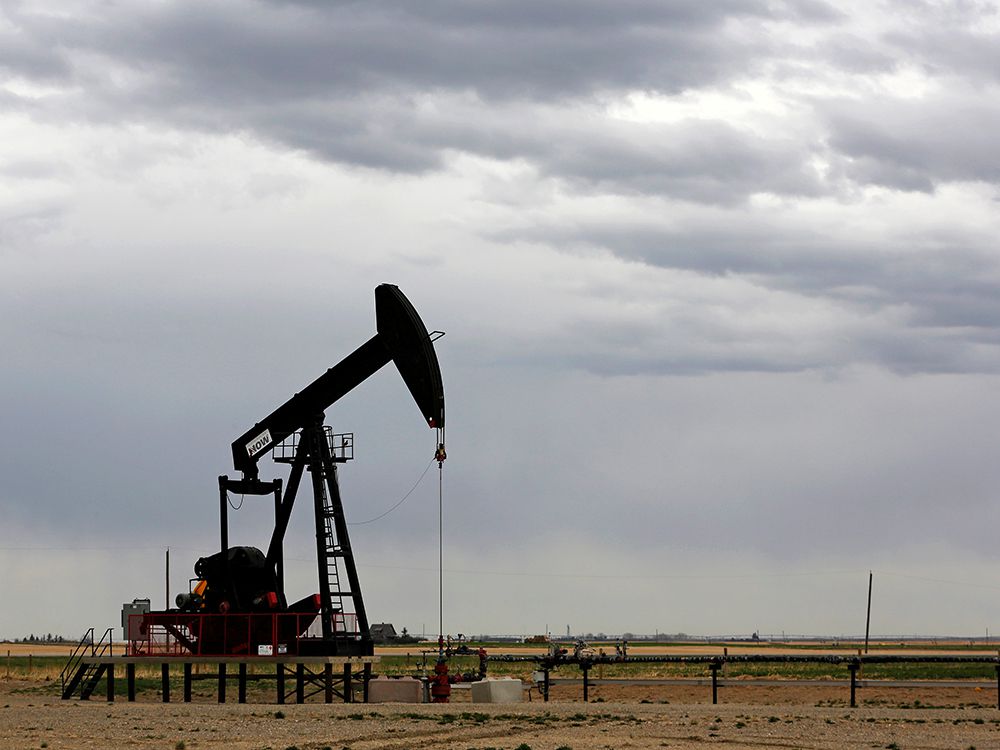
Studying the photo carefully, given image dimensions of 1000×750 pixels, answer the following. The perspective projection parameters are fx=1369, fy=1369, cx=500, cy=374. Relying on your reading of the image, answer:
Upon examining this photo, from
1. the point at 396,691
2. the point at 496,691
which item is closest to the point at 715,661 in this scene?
the point at 496,691

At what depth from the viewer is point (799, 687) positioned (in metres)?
40.5

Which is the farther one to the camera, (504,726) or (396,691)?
(396,691)

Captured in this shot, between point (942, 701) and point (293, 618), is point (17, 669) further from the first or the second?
point (942, 701)

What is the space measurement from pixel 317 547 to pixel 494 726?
11.5 metres

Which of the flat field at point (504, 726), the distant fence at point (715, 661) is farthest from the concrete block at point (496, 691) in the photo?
the distant fence at point (715, 661)

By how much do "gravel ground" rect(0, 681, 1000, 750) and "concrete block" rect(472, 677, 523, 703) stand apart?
4.12 feet

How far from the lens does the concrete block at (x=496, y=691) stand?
32.0m

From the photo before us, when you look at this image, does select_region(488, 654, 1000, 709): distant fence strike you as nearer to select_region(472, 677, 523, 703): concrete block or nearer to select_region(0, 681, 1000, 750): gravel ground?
select_region(472, 677, 523, 703): concrete block

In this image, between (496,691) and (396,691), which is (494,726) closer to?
(496,691)

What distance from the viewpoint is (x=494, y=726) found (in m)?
24.8

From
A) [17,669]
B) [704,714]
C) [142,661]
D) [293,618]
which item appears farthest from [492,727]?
[17,669]

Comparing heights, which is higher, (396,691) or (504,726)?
(504,726)

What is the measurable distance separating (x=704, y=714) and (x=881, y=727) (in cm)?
414

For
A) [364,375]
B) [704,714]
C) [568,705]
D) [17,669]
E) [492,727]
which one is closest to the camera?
[492,727]
